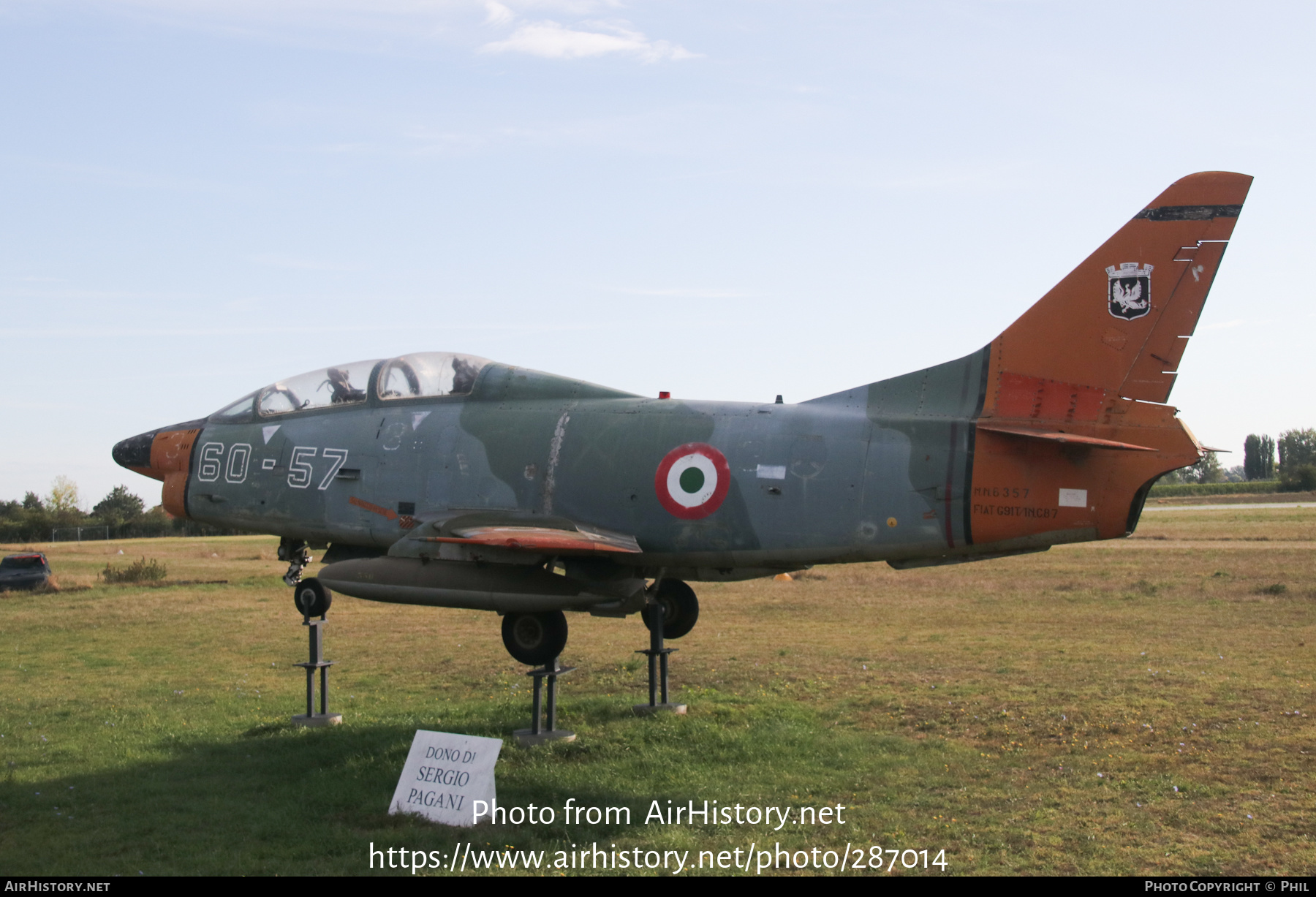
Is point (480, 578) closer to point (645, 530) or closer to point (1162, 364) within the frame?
point (645, 530)

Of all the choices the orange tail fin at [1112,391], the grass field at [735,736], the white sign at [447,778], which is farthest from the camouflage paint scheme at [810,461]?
the grass field at [735,736]

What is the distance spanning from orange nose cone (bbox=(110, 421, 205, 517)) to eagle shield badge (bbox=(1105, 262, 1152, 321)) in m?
11.3

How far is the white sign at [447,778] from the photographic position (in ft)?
31.1

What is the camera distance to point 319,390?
1314 cm

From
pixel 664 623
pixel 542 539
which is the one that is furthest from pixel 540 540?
pixel 664 623

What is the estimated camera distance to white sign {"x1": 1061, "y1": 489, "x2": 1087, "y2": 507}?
9.84 m

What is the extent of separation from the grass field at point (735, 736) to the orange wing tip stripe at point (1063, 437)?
3.35 m

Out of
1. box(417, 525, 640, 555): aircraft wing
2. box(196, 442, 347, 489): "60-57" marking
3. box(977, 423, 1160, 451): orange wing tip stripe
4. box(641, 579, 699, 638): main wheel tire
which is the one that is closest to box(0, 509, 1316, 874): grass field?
box(641, 579, 699, 638): main wheel tire

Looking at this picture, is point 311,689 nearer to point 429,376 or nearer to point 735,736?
point 429,376

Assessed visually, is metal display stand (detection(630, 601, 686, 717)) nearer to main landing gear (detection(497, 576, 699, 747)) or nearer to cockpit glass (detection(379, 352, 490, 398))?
main landing gear (detection(497, 576, 699, 747))

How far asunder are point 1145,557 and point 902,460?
33.1 m

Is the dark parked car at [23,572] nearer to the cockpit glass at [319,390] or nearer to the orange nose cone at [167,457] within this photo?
the orange nose cone at [167,457]

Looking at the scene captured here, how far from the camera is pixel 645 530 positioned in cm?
1114

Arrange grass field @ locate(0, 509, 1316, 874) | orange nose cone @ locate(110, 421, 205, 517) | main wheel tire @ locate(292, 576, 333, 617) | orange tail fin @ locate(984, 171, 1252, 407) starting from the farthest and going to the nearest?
1. orange nose cone @ locate(110, 421, 205, 517)
2. main wheel tire @ locate(292, 576, 333, 617)
3. orange tail fin @ locate(984, 171, 1252, 407)
4. grass field @ locate(0, 509, 1316, 874)
